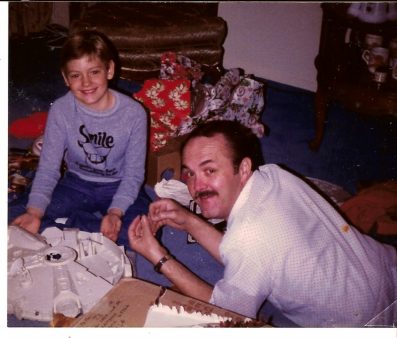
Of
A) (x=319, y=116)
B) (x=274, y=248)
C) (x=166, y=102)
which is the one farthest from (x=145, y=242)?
(x=319, y=116)

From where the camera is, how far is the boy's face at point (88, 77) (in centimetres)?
140

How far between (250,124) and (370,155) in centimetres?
72

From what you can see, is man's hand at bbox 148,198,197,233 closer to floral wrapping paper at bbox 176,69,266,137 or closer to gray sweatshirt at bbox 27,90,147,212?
gray sweatshirt at bbox 27,90,147,212

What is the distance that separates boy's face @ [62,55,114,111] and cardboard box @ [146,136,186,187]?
0.51 metres

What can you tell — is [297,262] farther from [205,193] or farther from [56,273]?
[56,273]

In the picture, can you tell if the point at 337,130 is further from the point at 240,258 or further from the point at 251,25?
the point at 240,258

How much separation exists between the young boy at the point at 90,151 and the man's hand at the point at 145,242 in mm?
208

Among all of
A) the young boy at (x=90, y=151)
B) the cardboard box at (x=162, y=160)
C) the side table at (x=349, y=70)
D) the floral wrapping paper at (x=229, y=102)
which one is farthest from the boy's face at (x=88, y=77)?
the side table at (x=349, y=70)

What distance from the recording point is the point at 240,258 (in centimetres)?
93

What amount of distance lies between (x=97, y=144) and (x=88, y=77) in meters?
0.24

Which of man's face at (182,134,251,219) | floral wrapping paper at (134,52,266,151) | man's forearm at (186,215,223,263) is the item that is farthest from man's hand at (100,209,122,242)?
floral wrapping paper at (134,52,266,151)

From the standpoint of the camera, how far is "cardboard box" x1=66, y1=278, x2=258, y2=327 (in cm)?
83

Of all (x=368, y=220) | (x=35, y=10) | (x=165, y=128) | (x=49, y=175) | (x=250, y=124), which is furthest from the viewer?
(x=35, y=10)

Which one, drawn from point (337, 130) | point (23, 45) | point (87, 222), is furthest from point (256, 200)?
point (23, 45)
